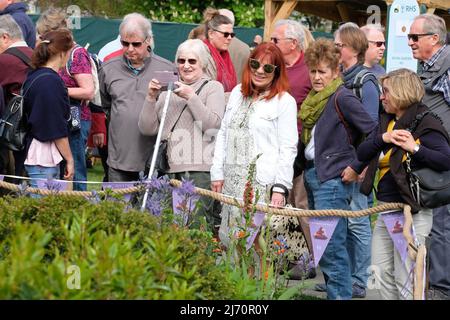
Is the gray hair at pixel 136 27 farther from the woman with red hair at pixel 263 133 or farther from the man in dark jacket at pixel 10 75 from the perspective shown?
the woman with red hair at pixel 263 133

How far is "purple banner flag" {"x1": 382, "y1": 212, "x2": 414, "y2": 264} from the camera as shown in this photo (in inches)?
227

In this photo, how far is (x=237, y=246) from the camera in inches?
216

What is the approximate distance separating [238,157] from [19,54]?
2313mm

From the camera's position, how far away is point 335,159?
661 centimetres

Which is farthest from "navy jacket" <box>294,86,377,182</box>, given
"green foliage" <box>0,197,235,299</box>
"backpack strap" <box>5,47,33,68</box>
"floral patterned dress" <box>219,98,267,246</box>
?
"backpack strap" <box>5,47,33,68</box>

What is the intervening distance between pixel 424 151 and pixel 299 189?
Result: 2211mm

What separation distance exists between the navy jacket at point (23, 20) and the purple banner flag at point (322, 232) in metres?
4.28

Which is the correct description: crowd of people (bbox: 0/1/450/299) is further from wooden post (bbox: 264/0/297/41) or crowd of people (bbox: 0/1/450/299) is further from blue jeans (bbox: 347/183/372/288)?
wooden post (bbox: 264/0/297/41)

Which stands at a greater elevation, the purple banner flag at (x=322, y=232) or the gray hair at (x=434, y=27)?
the gray hair at (x=434, y=27)

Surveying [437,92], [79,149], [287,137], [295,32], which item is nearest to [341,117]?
[287,137]

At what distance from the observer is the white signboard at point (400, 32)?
11.5 metres

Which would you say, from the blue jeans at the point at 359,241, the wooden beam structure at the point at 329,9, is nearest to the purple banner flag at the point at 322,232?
the blue jeans at the point at 359,241

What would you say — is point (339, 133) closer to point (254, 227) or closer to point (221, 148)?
point (221, 148)

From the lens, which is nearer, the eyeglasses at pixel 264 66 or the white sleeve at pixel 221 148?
the eyeglasses at pixel 264 66
